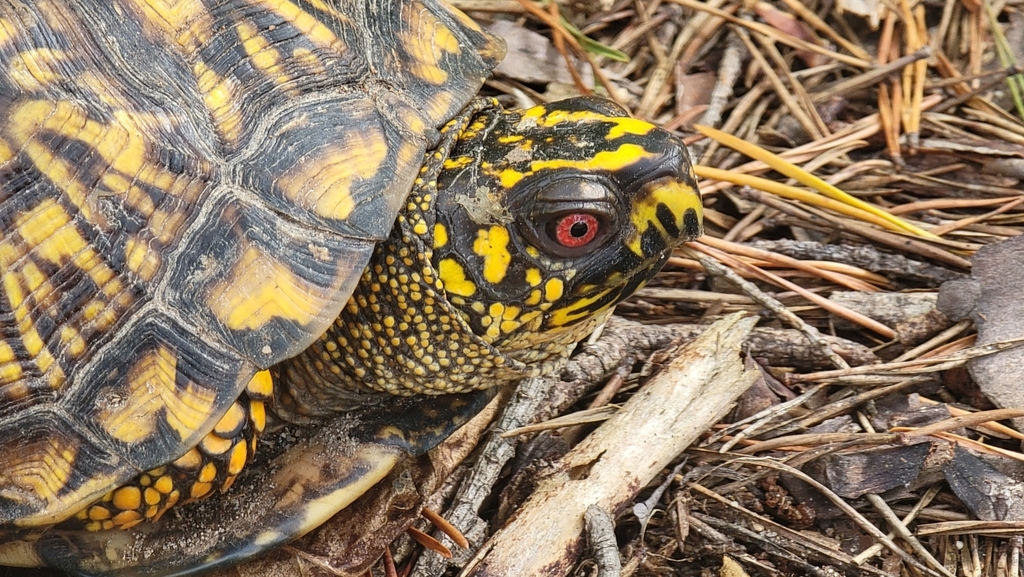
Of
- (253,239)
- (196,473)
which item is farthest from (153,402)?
(253,239)

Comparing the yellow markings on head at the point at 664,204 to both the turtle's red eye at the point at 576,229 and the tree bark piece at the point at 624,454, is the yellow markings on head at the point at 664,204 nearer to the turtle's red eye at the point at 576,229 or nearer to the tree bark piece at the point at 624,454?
the turtle's red eye at the point at 576,229

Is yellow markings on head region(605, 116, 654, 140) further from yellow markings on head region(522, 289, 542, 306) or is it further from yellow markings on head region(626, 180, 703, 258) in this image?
yellow markings on head region(522, 289, 542, 306)

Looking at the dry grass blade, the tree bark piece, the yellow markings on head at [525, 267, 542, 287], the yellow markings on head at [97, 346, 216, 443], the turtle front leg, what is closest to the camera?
the yellow markings on head at [97, 346, 216, 443]

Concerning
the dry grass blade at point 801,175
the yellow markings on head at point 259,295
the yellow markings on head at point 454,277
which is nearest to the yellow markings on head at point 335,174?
the yellow markings on head at point 259,295

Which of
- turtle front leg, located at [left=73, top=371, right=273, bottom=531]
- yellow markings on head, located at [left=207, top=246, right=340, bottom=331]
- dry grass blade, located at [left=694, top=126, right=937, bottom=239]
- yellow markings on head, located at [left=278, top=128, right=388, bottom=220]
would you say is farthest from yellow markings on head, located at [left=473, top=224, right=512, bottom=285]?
dry grass blade, located at [left=694, top=126, right=937, bottom=239]

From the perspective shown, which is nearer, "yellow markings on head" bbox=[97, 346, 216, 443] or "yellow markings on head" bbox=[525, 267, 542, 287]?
"yellow markings on head" bbox=[97, 346, 216, 443]

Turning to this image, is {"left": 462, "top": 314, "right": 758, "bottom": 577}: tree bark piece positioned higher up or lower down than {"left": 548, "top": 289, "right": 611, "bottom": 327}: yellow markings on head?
lower down

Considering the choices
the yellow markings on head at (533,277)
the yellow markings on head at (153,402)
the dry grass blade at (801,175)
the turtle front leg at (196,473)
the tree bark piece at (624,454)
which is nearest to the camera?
the yellow markings on head at (153,402)
